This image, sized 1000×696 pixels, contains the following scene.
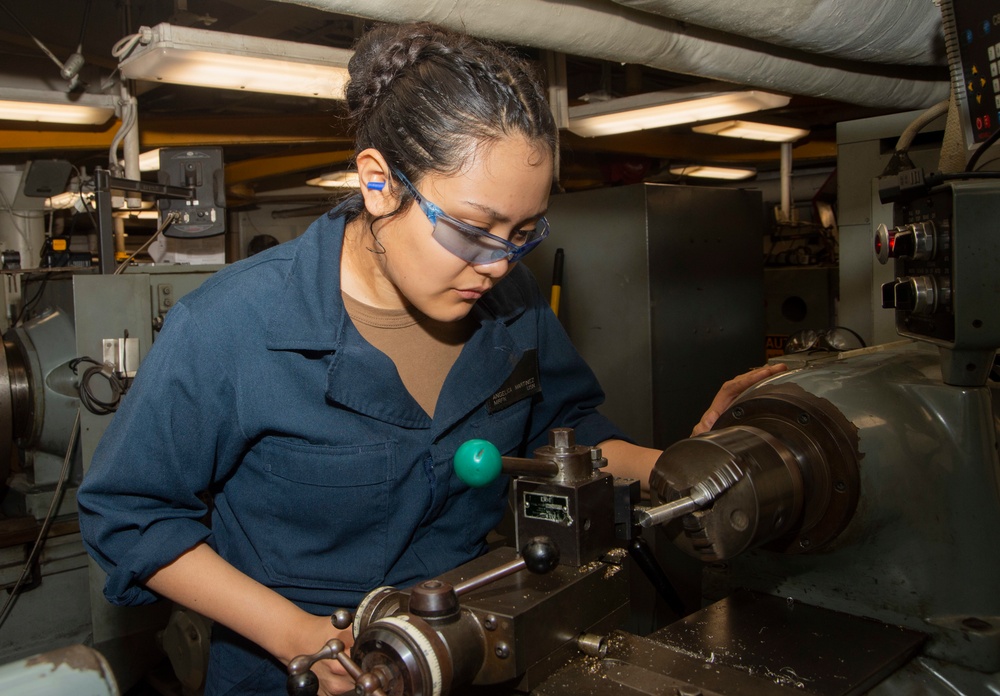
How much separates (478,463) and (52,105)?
2.60 meters

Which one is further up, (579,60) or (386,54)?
(579,60)

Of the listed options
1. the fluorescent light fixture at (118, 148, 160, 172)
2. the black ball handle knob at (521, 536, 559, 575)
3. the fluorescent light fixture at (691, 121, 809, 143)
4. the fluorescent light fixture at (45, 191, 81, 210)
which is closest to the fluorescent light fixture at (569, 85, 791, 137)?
the fluorescent light fixture at (691, 121, 809, 143)

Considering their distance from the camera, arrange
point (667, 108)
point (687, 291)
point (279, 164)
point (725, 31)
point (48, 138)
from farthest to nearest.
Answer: point (279, 164) → point (48, 138) → point (667, 108) → point (687, 291) → point (725, 31)

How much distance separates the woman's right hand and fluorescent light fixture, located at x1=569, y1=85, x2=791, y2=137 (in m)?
1.99

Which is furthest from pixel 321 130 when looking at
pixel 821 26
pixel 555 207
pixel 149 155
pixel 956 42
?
pixel 956 42

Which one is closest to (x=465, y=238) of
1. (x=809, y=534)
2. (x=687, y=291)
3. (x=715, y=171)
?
(x=809, y=534)

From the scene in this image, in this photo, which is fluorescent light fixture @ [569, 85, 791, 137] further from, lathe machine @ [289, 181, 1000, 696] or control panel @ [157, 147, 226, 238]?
lathe machine @ [289, 181, 1000, 696]

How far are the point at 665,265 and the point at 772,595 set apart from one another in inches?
57.5

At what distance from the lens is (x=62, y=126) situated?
10.5ft

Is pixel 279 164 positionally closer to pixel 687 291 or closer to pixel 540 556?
pixel 687 291

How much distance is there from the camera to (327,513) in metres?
1.00

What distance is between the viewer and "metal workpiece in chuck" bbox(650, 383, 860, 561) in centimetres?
76

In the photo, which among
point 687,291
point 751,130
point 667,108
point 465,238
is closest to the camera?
point 465,238

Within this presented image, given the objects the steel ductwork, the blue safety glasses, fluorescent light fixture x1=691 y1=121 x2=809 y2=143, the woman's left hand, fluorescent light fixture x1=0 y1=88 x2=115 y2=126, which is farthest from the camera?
fluorescent light fixture x1=691 y1=121 x2=809 y2=143
